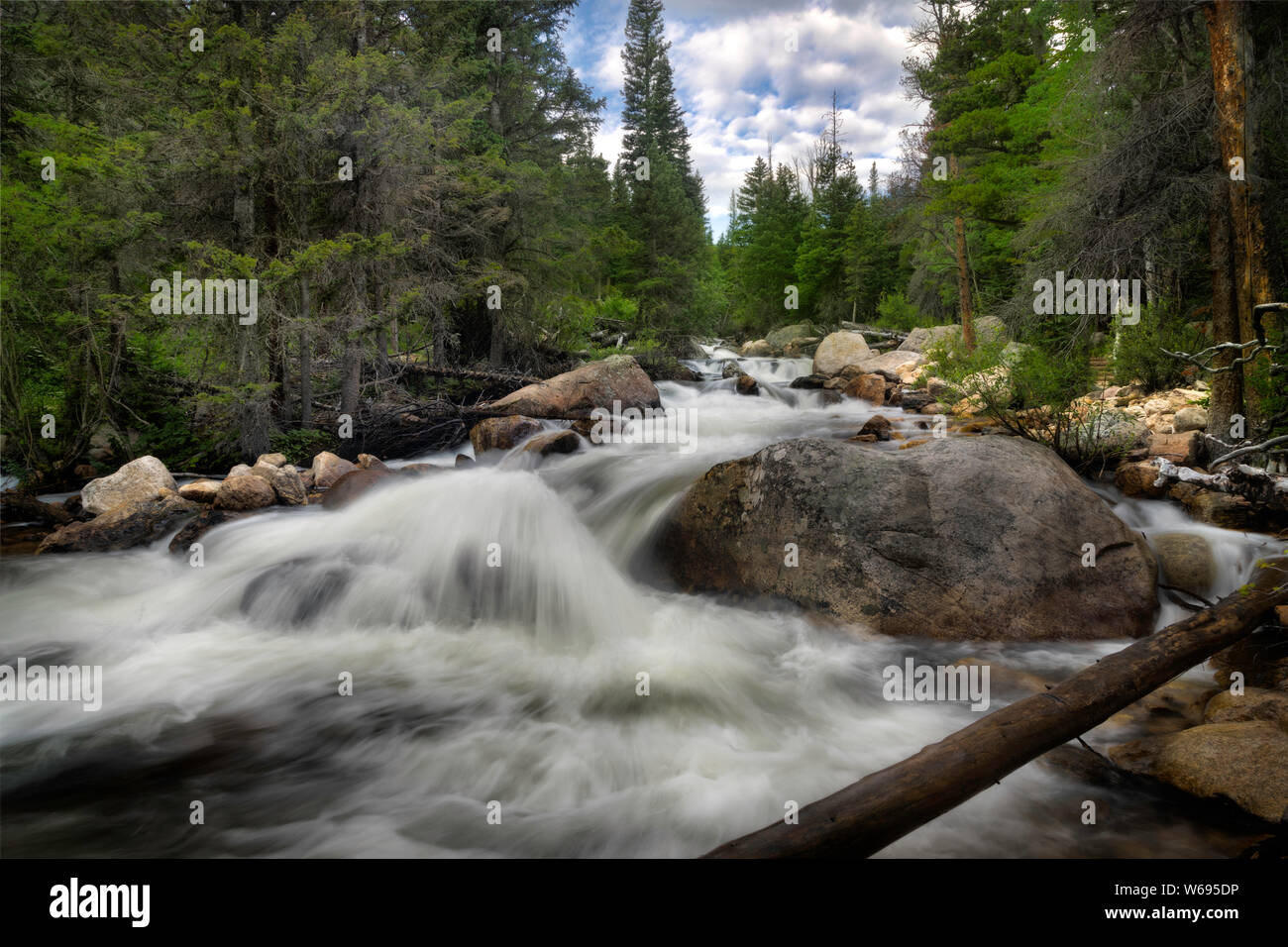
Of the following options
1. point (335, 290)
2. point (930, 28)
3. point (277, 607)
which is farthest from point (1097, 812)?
point (930, 28)

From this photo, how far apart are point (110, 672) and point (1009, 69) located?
26.1m

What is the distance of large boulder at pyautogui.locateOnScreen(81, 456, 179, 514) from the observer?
8219 mm

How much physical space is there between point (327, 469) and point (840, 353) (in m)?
18.6

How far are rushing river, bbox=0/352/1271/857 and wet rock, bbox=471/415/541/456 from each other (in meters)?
3.32

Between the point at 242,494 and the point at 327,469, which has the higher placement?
the point at 327,469

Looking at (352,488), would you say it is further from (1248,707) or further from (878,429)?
(1248,707)

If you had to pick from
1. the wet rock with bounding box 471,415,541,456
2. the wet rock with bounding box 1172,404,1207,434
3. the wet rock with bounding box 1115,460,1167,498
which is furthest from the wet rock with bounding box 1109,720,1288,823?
the wet rock with bounding box 471,415,541,456

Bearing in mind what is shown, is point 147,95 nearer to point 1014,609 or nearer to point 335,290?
point 335,290

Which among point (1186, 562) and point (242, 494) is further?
point (242, 494)

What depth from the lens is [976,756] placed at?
2.14 meters

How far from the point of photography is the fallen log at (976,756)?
68.6 inches

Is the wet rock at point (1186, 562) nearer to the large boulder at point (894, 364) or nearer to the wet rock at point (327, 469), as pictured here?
the wet rock at point (327, 469)

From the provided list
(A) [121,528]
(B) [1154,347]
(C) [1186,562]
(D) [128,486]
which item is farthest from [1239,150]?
(D) [128,486]

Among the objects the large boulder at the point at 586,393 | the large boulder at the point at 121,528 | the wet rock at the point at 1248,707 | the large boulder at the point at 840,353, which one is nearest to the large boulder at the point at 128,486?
the large boulder at the point at 121,528
